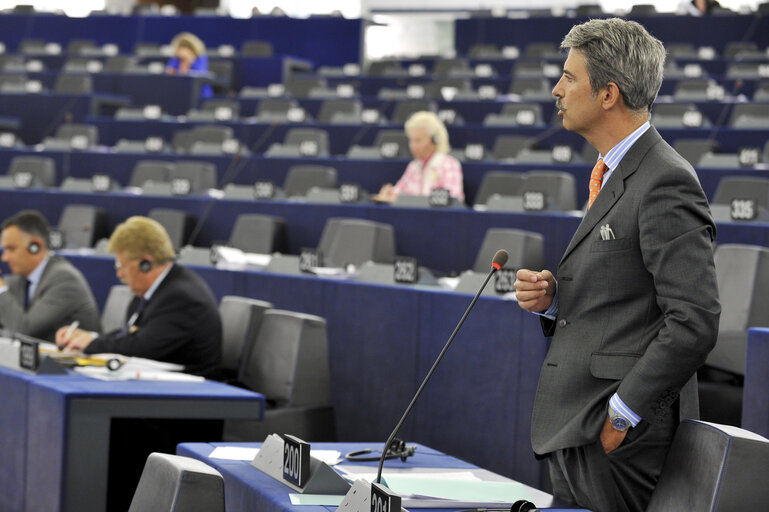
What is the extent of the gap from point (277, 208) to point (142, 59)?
5.39 m

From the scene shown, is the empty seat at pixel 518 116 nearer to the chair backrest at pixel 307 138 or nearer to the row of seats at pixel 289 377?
the chair backrest at pixel 307 138

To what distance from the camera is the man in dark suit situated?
1.41m

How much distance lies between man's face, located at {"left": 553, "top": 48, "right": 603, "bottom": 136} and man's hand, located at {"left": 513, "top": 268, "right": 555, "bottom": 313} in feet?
0.74

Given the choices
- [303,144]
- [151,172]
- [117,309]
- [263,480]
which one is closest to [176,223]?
[151,172]

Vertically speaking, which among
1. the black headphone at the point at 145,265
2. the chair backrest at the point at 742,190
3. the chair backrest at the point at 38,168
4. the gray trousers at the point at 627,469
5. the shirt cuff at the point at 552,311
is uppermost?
the chair backrest at the point at 742,190

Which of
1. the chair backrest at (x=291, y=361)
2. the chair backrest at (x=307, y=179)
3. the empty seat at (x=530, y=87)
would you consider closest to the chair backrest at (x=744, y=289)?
the chair backrest at (x=291, y=361)

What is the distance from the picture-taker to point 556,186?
509 cm

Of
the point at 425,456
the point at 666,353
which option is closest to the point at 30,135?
the point at 425,456

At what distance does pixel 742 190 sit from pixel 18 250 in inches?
121

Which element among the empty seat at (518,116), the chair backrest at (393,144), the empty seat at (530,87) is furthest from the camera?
the empty seat at (530,87)

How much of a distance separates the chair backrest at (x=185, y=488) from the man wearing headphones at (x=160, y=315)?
1.95 metres

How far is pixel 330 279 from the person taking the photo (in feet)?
12.1

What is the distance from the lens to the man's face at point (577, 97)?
4.95ft

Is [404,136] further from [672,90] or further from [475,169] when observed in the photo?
[672,90]
